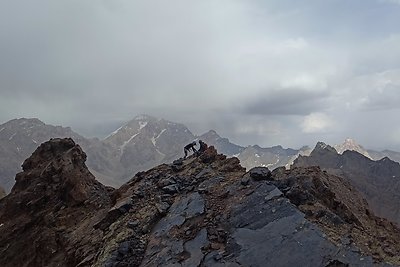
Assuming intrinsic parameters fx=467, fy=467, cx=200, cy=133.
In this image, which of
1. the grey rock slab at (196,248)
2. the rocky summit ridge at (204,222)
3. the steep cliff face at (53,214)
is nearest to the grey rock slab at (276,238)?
the rocky summit ridge at (204,222)

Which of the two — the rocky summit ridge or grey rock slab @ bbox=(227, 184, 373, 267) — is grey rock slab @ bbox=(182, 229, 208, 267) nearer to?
the rocky summit ridge

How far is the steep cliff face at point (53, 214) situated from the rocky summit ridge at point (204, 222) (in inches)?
3.3

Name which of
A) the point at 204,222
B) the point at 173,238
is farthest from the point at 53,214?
the point at 204,222

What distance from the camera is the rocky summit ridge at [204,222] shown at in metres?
20.3

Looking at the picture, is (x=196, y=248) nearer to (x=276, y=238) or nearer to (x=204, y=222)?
(x=204, y=222)

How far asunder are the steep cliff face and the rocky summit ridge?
3.3 inches

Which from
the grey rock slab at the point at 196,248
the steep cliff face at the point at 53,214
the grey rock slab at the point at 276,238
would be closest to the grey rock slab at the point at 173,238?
the grey rock slab at the point at 196,248

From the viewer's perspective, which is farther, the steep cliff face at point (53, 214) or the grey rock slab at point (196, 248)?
the steep cliff face at point (53, 214)

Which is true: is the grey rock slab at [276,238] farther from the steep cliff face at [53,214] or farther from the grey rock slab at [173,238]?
the steep cliff face at [53,214]

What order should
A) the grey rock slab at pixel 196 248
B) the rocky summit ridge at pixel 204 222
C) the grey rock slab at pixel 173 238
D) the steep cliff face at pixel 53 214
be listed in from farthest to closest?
the steep cliff face at pixel 53 214
the grey rock slab at pixel 173 238
the grey rock slab at pixel 196 248
the rocky summit ridge at pixel 204 222

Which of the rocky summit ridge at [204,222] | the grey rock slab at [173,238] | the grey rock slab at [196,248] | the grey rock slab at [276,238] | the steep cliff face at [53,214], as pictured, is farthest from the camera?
the steep cliff face at [53,214]

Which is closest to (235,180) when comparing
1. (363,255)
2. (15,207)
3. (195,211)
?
(195,211)

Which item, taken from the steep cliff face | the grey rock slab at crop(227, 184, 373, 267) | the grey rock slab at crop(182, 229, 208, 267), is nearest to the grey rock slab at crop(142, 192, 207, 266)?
the grey rock slab at crop(182, 229, 208, 267)

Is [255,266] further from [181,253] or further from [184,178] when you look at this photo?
[184,178]
